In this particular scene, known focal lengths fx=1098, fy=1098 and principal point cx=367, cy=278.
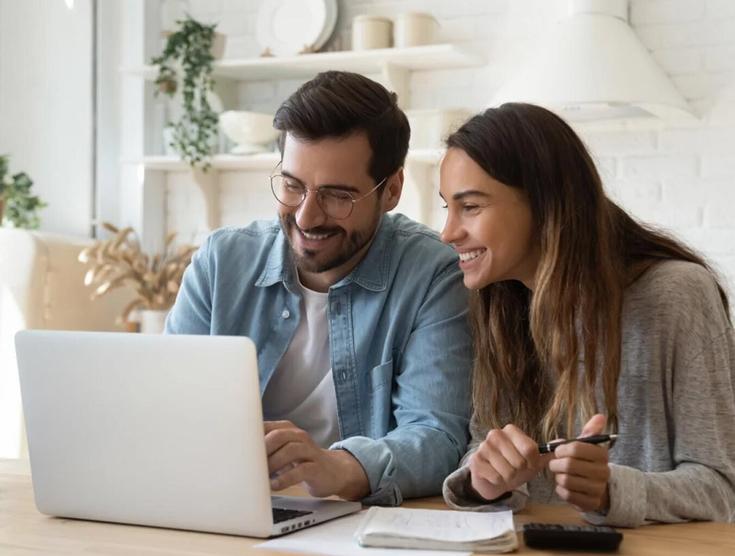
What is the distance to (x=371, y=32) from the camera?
3.48 meters

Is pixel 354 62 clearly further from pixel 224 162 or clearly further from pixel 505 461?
pixel 505 461

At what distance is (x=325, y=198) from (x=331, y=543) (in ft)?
2.53

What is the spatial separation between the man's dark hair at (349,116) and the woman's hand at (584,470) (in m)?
0.75

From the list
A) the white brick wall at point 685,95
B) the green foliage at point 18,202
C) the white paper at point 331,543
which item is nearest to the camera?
the white paper at point 331,543

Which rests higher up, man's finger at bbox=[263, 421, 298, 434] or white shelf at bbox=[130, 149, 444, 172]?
white shelf at bbox=[130, 149, 444, 172]

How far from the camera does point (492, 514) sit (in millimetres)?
1395

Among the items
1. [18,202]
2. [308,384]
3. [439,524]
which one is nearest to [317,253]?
[308,384]

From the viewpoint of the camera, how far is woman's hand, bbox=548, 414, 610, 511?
1.32 metres

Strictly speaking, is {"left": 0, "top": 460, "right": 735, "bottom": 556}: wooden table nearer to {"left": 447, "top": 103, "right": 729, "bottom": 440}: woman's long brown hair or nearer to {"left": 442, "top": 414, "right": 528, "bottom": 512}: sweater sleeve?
{"left": 442, "top": 414, "right": 528, "bottom": 512}: sweater sleeve

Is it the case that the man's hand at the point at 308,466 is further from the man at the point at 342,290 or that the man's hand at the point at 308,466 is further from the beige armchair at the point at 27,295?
the beige armchair at the point at 27,295

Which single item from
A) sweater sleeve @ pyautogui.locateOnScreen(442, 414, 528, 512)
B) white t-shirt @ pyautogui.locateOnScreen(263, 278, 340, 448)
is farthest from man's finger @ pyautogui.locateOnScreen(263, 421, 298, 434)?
white t-shirt @ pyautogui.locateOnScreen(263, 278, 340, 448)

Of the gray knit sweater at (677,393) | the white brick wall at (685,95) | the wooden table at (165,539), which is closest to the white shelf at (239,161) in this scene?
the white brick wall at (685,95)

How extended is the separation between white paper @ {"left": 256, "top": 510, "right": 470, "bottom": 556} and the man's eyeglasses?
2.19ft

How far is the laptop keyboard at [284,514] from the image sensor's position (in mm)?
1341
